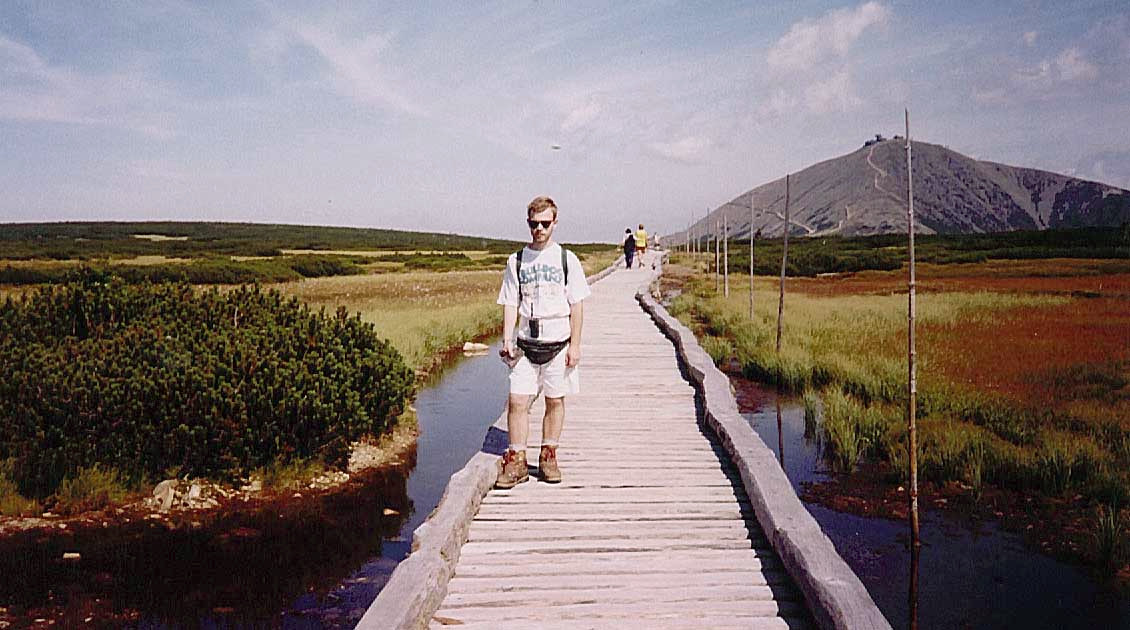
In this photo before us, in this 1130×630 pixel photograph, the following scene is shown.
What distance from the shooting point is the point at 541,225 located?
5.29 meters

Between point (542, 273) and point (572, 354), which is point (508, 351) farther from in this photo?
point (542, 273)

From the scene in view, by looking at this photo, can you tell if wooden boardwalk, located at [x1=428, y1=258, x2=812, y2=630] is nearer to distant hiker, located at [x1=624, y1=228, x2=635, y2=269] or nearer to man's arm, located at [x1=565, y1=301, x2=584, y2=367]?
man's arm, located at [x1=565, y1=301, x2=584, y2=367]

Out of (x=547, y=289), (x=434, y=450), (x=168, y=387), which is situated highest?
(x=547, y=289)

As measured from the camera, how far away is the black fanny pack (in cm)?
546

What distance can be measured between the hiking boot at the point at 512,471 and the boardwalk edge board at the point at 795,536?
1464 millimetres

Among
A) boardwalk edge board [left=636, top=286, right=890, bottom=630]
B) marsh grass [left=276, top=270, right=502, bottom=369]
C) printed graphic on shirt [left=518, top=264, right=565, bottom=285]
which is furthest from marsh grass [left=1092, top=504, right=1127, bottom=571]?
marsh grass [left=276, top=270, right=502, bottom=369]

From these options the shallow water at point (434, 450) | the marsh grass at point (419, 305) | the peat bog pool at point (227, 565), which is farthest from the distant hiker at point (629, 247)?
the peat bog pool at point (227, 565)

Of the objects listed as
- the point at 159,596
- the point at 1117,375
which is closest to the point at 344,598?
the point at 159,596

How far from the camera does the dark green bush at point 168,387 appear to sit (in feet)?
25.7

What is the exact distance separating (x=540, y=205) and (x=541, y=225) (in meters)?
0.14

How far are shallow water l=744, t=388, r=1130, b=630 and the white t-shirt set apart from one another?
2934 millimetres

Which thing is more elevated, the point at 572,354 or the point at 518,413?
the point at 572,354

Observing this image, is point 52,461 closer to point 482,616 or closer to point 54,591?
point 54,591

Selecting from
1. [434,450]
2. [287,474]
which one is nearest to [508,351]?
[287,474]
